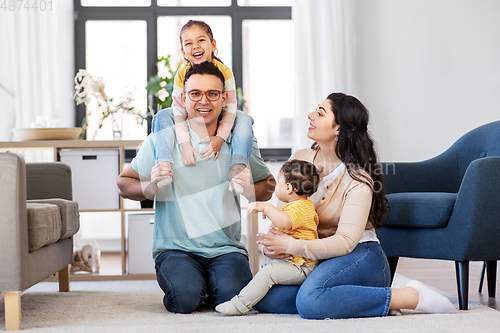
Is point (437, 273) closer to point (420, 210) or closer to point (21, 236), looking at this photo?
point (420, 210)

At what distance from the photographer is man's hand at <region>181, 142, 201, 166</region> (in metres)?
1.95

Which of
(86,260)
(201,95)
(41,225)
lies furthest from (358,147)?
(86,260)

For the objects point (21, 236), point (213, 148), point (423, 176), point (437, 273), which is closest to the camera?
point (21, 236)

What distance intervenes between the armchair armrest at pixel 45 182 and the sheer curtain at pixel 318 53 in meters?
2.12

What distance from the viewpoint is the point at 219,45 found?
439 cm

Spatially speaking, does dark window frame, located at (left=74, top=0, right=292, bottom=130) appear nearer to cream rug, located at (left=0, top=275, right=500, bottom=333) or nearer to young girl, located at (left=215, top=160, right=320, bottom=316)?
cream rug, located at (left=0, top=275, right=500, bottom=333)

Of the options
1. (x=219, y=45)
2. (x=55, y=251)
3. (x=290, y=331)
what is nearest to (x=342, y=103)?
(x=290, y=331)

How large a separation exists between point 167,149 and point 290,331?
83 centimetres

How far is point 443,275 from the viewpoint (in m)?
2.92

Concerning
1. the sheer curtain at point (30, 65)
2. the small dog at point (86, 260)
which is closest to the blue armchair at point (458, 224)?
the small dog at point (86, 260)

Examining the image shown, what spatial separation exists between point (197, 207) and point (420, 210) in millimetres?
877

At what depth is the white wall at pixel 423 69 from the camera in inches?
151

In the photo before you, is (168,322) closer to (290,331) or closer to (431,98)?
(290,331)

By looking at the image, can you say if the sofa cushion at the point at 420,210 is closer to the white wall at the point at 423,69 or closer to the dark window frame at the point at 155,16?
the white wall at the point at 423,69
